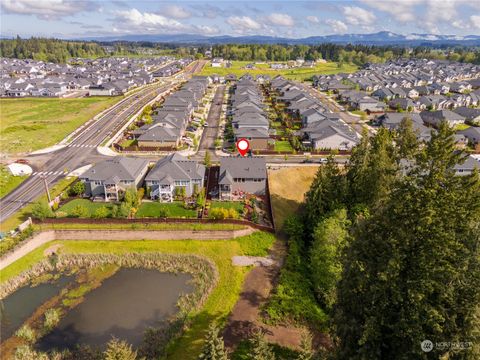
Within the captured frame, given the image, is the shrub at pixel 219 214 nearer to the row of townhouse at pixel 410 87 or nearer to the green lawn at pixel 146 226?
the green lawn at pixel 146 226

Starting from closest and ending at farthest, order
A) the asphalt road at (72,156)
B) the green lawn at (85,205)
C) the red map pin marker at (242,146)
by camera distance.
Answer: the green lawn at (85,205) → the asphalt road at (72,156) → the red map pin marker at (242,146)

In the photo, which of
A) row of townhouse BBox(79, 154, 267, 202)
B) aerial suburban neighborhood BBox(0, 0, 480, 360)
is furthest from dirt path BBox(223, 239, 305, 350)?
row of townhouse BBox(79, 154, 267, 202)

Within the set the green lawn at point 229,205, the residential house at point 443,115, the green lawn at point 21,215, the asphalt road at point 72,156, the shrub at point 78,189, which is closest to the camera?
the green lawn at point 21,215

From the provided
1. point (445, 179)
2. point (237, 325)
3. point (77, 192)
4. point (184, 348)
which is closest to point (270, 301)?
point (237, 325)

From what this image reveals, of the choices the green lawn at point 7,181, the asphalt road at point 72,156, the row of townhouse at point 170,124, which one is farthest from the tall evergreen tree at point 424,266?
the row of townhouse at point 170,124

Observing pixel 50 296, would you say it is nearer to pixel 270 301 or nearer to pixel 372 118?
pixel 270 301

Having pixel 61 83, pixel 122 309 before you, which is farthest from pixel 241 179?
pixel 61 83

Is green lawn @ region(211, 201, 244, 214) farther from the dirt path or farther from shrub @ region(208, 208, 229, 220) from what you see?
the dirt path
